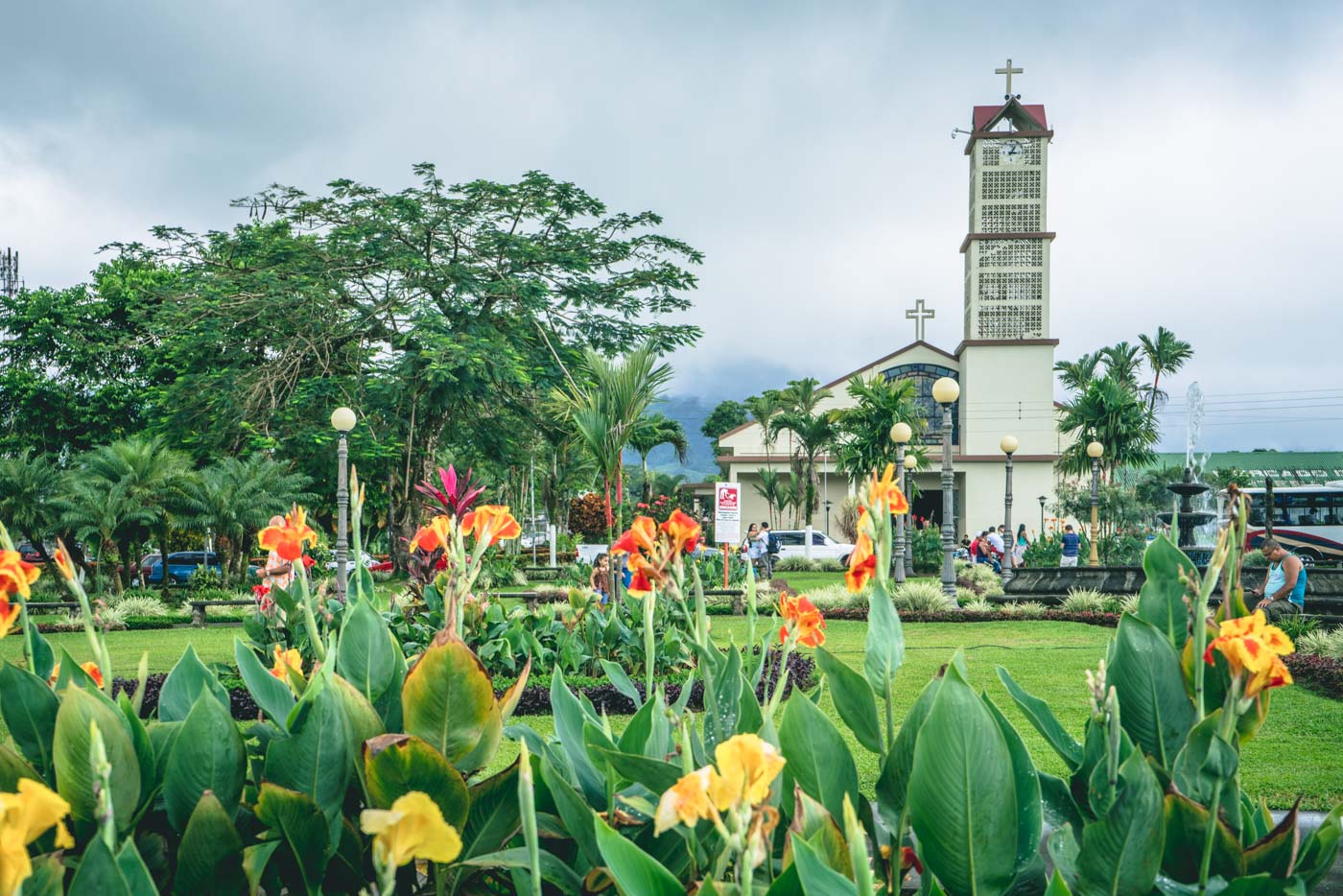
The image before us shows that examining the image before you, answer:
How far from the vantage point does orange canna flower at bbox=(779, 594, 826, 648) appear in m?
2.36

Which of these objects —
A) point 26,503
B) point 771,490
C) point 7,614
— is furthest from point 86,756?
point 771,490

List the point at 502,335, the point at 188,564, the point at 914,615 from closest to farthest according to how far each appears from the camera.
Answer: the point at 914,615 < the point at 502,335 < the point at 188,564

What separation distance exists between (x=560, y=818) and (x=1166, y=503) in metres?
34.9

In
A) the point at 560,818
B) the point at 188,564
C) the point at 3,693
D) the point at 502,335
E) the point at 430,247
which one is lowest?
the point at 188,564

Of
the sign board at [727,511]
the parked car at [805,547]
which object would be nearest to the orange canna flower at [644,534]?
the sign board at [727,511]

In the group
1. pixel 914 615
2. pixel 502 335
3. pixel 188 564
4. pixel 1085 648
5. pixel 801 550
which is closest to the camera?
pixel 1085 648

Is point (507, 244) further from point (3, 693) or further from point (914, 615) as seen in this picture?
point (3, 693)

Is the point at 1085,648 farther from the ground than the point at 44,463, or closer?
closer

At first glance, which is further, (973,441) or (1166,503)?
(973,441)

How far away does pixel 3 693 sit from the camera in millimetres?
1364

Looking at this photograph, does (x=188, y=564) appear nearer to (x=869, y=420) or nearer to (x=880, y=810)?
(x=869, y=420)

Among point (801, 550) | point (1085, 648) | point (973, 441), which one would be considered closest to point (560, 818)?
point (1085, 648)

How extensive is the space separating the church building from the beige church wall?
4 centimetres

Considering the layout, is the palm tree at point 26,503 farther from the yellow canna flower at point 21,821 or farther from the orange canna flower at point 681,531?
the yellow canna flower at point 21,821
